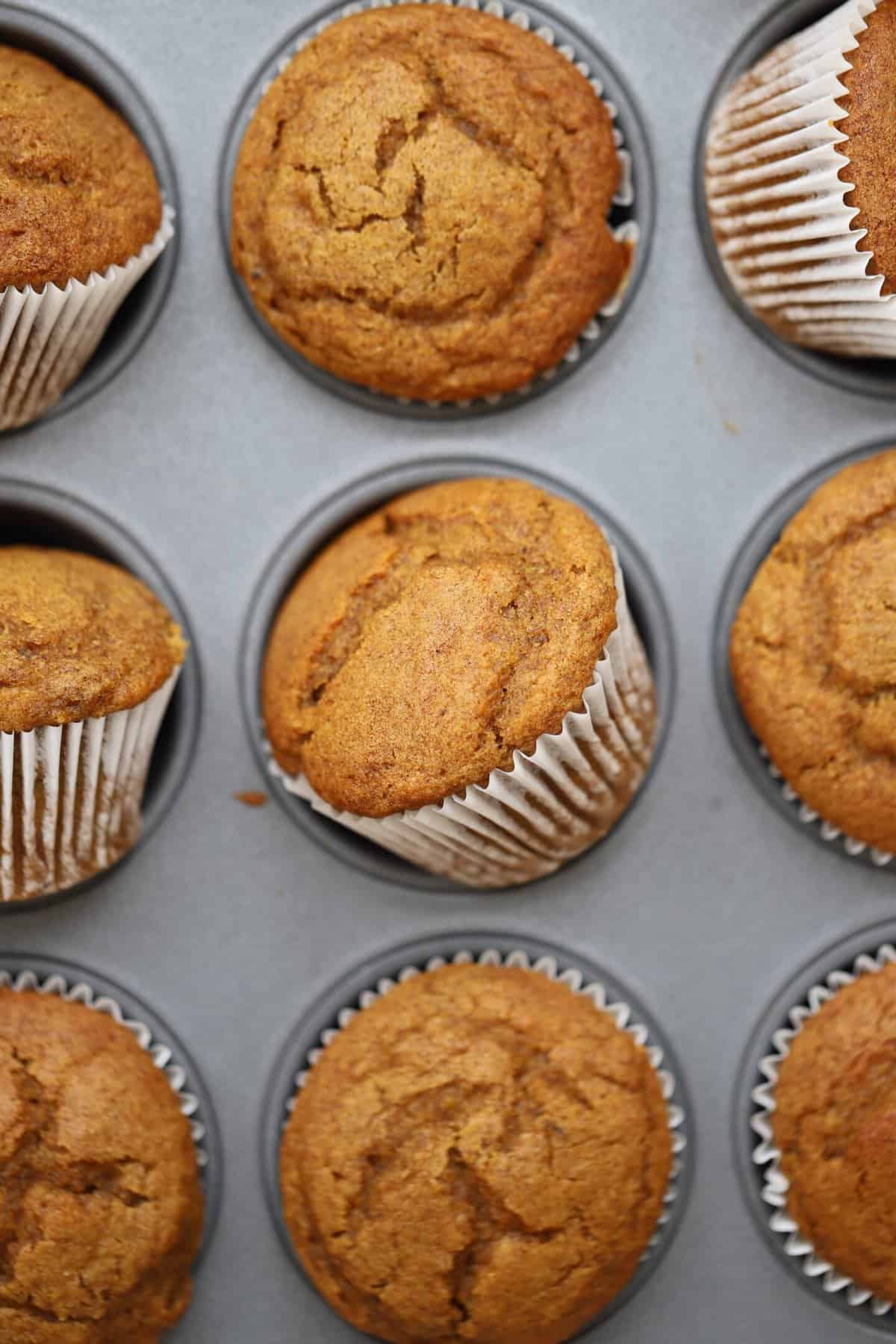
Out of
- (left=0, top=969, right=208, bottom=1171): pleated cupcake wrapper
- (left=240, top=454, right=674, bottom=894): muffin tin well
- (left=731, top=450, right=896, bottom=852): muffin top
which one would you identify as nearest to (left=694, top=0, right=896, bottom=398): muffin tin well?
(left=731, top=450, right=896, bottom=852): muffin top

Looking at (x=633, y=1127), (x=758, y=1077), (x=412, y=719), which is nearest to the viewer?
(x=412, y=719)

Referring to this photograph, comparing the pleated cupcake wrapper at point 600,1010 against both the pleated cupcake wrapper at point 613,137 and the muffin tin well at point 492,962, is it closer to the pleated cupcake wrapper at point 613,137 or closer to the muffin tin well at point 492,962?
the muffin tin well at point 492,962

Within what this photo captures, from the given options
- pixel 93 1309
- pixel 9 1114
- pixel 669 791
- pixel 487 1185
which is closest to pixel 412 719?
pixel 669 791

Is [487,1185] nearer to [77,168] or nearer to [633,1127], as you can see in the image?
[633,1127]

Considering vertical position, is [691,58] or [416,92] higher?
[691,58]

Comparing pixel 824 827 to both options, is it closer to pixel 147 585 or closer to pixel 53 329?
pixel 147 585
